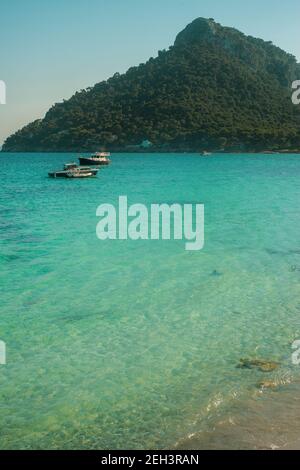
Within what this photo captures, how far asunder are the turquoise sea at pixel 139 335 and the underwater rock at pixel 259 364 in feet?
0.47

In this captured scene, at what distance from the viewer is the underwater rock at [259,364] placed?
7.92m

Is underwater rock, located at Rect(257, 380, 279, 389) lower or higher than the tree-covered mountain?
lower

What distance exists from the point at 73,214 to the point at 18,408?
65.4ft

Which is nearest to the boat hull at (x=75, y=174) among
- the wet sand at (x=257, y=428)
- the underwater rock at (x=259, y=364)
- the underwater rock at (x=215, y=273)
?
the underwater rock at (x=215, y=273)

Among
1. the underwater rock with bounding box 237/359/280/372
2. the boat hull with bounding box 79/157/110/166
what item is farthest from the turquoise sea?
the boat hull with bounding box 79/157/110/166

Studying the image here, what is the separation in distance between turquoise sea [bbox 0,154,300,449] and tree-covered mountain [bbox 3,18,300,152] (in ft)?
375

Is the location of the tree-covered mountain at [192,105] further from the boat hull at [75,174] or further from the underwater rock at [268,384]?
the underwater rock at [268,384]

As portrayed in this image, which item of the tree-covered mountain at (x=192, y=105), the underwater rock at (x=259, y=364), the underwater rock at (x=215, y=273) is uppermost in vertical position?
the tree-covered mountain at (x=192, y=105)

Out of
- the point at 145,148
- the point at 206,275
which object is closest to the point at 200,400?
the point at 206,275

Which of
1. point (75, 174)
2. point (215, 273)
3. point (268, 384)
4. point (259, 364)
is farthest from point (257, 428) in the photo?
point (75, 174)

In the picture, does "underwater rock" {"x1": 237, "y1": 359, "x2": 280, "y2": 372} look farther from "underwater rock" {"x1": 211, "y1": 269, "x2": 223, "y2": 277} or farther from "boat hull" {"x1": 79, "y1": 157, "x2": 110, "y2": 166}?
"boat hull" {"x1": 79, "y1": 157, "x2": 110, "y2": 166}

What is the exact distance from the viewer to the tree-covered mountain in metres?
137

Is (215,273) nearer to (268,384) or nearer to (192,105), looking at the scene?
(268,384)

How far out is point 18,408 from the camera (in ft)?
22.3
